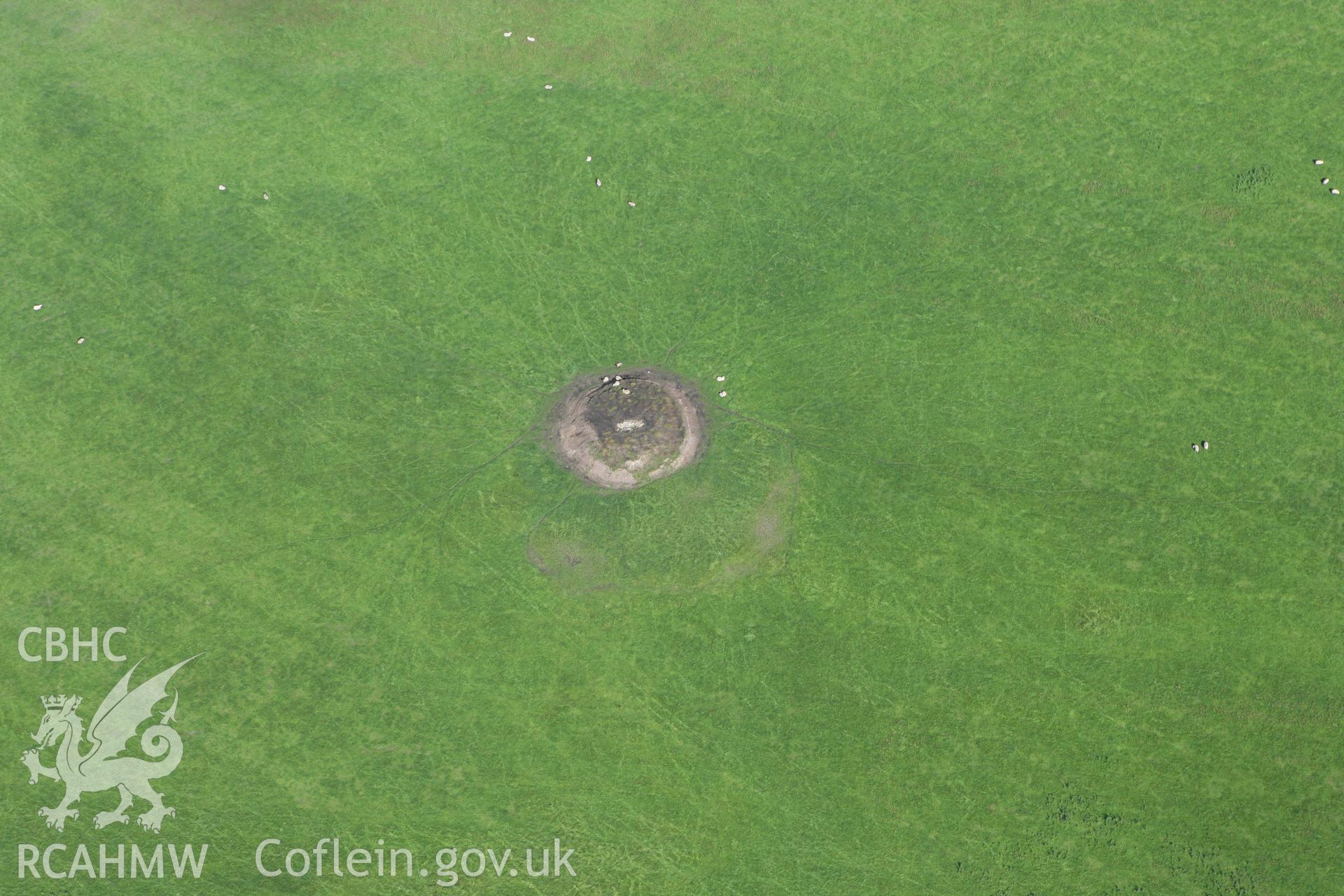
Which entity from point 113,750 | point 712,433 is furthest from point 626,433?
point 113,750

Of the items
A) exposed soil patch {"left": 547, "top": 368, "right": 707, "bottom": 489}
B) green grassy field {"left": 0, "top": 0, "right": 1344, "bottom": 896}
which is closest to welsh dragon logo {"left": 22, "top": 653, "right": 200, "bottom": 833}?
green grassy field {"left": 0, "top": 0, "right": 1344, "bottom": 896}

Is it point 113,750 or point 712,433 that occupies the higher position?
point 712,433

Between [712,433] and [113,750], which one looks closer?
[113,750]

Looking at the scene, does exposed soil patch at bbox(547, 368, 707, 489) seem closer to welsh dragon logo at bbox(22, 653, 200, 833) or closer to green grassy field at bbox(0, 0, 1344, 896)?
green grassy field at bbox(0, 0, 1344, 896)

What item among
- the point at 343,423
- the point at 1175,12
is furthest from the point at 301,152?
the point at 1175,12

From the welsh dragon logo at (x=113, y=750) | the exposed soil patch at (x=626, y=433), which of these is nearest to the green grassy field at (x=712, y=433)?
the welsh dragon logo at (x=113, y=750)

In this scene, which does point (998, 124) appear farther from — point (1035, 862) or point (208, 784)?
point (208, 784)

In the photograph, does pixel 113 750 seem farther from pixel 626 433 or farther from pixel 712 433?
pixel 712 433
